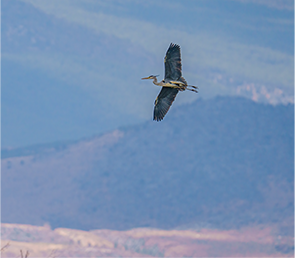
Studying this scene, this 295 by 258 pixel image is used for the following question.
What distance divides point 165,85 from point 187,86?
2639 mm

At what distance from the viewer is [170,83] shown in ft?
176

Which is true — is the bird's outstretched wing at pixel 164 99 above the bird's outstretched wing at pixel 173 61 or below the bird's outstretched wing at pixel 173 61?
below

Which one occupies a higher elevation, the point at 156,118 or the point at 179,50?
the point at 179,50

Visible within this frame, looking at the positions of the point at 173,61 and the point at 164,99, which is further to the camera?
the point at 164,99

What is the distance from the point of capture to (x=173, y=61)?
173 feet

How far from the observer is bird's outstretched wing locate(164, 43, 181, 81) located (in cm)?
5234

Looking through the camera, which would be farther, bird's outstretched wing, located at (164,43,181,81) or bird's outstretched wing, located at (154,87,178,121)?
bird's outstretched wing, located at (154,87,178,121)

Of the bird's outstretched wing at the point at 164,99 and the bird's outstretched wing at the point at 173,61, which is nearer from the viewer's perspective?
the bird's outstretched wing at the point at 173,61

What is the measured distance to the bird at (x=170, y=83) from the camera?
5241cm

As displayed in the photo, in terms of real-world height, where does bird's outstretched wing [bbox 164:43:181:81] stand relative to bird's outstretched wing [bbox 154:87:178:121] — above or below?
above

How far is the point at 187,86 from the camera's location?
52.2 meters

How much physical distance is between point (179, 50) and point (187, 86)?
8.66 ft

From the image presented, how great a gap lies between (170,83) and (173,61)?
1.76m

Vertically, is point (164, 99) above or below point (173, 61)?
below
